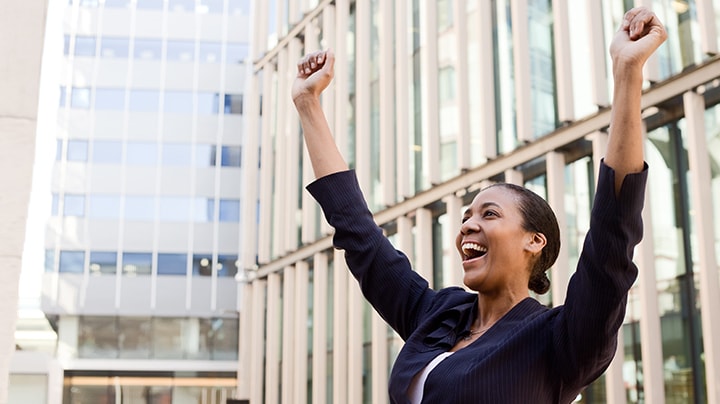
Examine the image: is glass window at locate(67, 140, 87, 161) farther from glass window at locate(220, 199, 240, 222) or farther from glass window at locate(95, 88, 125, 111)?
glass window at locate(220, 199, 240, 222)

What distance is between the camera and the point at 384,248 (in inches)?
88.2

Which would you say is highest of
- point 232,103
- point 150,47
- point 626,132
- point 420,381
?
point 150,47

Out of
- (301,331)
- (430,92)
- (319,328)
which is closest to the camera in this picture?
(430,92)

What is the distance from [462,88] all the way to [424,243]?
2.62m

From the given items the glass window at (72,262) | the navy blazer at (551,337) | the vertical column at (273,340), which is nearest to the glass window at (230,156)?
the glass window at (72,262)

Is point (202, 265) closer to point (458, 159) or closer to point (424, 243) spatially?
point (424, 243)

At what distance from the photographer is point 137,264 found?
113ft

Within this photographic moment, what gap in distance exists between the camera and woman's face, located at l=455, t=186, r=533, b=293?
1.99 meters

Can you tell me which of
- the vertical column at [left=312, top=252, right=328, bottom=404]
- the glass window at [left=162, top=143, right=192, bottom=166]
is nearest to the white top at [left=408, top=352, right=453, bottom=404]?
the vertical column at [left=312, top=252, right=328, bottom=404]

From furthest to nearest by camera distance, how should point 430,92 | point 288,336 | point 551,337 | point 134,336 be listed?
point 134,336, point 288,336, point 430,92, point 551,337

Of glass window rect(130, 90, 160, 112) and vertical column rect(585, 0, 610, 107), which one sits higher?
glass window rect(130, 90, 160, 112)

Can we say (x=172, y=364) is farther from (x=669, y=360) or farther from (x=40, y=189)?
(x=669, y=360)

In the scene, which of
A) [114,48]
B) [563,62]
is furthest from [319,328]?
[114,48]

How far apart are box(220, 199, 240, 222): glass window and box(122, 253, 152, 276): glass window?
282cm
